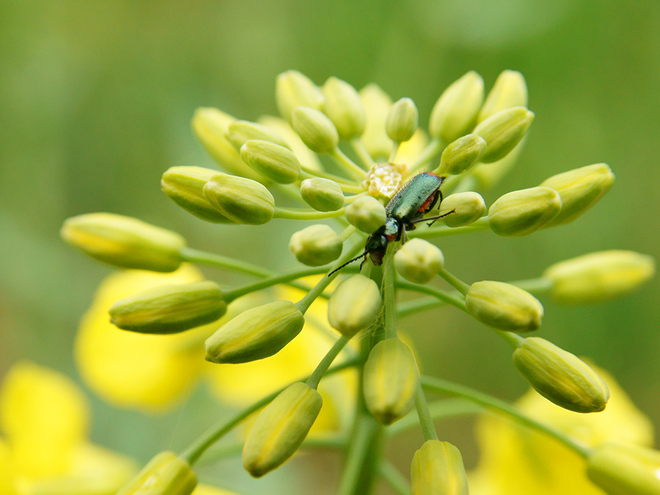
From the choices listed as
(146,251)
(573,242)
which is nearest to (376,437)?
(146,251)

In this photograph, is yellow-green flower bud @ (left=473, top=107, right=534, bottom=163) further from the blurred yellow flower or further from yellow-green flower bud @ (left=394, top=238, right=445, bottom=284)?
the blurred yellow flower

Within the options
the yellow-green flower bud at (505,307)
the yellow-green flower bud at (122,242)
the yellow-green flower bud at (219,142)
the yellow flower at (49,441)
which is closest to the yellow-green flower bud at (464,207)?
the yellow-green flower bud at (505,307)

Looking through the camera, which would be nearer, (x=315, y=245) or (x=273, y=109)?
(x=315, y=245)

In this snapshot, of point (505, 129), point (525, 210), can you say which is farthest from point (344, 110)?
point (525, 210)

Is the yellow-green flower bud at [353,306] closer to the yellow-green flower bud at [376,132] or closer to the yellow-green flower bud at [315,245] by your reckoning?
the yellow-green flower bud at [315,245]

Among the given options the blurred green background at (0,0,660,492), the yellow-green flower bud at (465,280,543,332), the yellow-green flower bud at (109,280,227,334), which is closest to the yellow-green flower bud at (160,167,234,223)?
the yellow-green flower bud at (109,280,227,334)

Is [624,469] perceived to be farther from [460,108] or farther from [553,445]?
[460,108]
